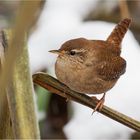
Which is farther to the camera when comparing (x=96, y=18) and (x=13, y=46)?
(x=96, y=18)

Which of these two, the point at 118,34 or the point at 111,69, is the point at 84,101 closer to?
the point at 111,69

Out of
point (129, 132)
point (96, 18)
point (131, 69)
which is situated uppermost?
point (96, 18)

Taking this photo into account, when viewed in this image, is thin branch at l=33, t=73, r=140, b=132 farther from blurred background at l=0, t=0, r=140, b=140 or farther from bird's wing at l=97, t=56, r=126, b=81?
blurred background at l=0, t=0, r=140, b=140

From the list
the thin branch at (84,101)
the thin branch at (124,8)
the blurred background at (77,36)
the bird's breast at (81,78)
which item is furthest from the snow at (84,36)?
the thin branch at (84,101)

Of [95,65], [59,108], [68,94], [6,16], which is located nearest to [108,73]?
[95,65]

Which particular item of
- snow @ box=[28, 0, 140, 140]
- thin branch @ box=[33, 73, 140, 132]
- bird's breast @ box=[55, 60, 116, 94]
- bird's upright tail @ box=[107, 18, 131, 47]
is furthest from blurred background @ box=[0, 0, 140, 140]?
thin branch @ box=[33, 73, 140, 132]

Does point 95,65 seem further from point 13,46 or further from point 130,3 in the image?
point 13,46
